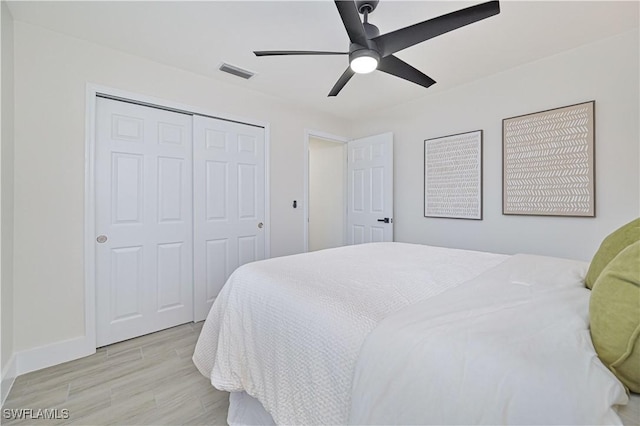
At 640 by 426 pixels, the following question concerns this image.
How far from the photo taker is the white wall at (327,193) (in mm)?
4434

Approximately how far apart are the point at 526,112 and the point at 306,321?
293 centimetres

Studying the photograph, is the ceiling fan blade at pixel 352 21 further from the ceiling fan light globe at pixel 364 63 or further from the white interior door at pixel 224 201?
the white interior door at pixel 224 201

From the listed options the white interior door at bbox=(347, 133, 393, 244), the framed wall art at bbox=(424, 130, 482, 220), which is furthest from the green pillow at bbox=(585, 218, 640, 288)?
the white interior door at bbox=(347, 133, 393, 244)

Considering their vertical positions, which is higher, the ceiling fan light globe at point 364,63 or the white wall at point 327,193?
the ceiling fan light globe at point 364,63

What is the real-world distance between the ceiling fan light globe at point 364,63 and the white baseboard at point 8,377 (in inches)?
113

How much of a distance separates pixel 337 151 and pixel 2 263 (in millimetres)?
3831

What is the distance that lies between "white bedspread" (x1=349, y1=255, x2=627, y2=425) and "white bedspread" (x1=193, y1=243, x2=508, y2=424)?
0.32 ft

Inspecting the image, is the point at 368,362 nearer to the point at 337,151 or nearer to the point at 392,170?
the point at 392,170

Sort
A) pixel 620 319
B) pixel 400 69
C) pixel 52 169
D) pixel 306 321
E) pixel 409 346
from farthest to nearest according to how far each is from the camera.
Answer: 1. pixel 52 169
2. pixel 400 69
3. pixel 306 321
4. pixel 409 346
5. pixel 620 319

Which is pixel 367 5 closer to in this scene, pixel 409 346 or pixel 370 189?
pixel 409 346

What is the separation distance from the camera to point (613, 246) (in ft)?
3.72

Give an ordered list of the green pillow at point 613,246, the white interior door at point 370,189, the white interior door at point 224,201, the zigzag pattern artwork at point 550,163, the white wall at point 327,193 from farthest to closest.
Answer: the white wall at point 327,193, the white interior door at point 370,189, the white interior door at point 224,201, the zigzag pattern artwork at point 550,163, the green pillow at point 613,246

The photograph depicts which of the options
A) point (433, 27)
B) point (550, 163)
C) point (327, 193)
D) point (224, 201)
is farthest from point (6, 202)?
point (550, 163)

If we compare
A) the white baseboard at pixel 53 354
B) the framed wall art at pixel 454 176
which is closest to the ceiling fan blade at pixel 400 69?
the framed wall art at pixel 454 176
